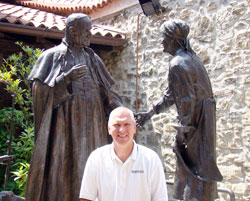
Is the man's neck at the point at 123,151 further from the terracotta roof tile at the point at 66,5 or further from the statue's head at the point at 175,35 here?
the terracotta roof tile at the point at 66,5

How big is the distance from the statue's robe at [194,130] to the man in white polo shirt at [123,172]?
1.05m

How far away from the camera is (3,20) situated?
19.8 ft

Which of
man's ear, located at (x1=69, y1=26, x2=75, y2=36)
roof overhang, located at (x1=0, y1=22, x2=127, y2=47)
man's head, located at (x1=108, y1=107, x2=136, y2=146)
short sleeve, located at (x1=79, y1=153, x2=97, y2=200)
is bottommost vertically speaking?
short sleeve, located at (x1=79, y1=153, x2=97, y2=200)

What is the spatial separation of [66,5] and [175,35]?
19.3ft

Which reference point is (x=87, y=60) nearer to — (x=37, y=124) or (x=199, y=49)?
(x=37, y=124)

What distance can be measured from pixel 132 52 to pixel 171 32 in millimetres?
4102

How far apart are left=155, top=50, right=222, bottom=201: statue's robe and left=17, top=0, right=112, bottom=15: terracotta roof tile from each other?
193 inches

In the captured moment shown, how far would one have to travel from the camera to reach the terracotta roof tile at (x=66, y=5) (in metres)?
7.55

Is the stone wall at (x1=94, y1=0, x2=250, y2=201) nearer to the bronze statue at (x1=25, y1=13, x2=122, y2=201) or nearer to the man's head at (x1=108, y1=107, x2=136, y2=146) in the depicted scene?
the bronze statue at (x1=25, y1=13, x2=122, y2=201)

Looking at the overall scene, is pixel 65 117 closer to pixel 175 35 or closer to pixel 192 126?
pixel 192 126

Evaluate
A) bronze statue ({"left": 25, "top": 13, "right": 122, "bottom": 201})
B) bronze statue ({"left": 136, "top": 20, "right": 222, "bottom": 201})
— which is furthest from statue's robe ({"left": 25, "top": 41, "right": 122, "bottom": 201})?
bronze statue ({"left": 136, "top": 20, "right": 222, "bottom": 201})

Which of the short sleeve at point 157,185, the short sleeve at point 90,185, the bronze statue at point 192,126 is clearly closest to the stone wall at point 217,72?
the bronze statue at point 192,126

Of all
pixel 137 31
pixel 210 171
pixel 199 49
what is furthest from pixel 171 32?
pixel 137 31

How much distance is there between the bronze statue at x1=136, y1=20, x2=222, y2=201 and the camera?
277 cm
